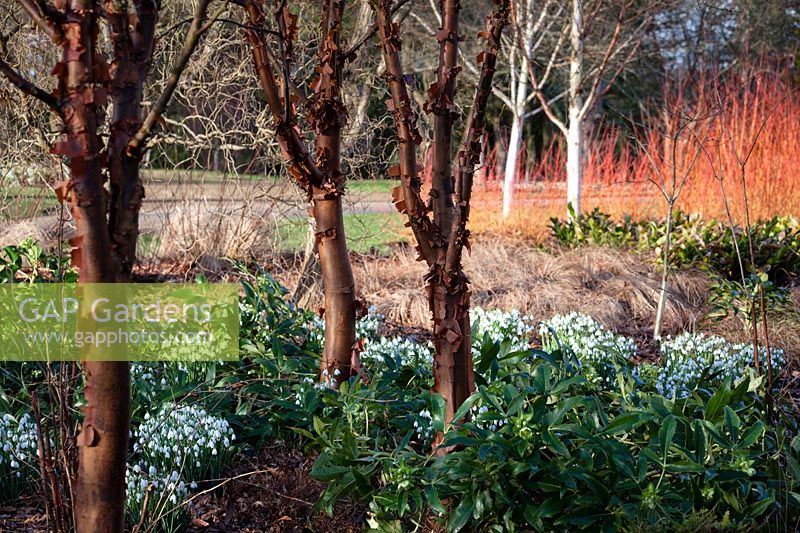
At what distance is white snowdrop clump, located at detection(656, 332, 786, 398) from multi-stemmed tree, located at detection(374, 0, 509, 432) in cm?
102

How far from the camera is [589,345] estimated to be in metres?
3.82

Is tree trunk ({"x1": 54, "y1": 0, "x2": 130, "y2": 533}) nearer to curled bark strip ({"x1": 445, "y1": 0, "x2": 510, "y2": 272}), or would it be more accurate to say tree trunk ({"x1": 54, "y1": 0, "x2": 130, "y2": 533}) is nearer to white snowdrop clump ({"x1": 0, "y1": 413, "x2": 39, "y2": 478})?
white snowdrop clump ({"x1": 0, "y1": 413, "x2": 39, "y2": 478})

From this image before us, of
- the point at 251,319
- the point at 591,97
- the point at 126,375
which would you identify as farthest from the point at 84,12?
the point at 591,97

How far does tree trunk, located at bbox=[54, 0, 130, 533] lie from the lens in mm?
1567

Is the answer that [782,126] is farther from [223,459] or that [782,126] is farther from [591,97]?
[223,459]

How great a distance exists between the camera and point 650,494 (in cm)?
225

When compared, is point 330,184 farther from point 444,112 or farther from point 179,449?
point 179,449

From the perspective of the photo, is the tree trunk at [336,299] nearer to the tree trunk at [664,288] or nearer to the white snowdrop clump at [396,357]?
the white snowdrop clump at [396,357]

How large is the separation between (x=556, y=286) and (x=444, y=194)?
3.47 metres

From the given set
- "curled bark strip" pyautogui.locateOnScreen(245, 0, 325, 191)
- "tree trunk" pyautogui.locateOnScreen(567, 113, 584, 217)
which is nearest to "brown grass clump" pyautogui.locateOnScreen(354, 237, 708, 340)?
"tree trunk" pyautogui.locateOnScreen(567, 113, 584, 217)

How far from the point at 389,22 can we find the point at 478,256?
4393 mm

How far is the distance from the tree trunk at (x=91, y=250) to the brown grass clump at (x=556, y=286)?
383 centimetres

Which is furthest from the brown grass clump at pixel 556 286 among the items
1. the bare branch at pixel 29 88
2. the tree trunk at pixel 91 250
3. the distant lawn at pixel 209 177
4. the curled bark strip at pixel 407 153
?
the bare branch at pixel 29 88

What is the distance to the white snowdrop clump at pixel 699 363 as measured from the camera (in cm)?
340
